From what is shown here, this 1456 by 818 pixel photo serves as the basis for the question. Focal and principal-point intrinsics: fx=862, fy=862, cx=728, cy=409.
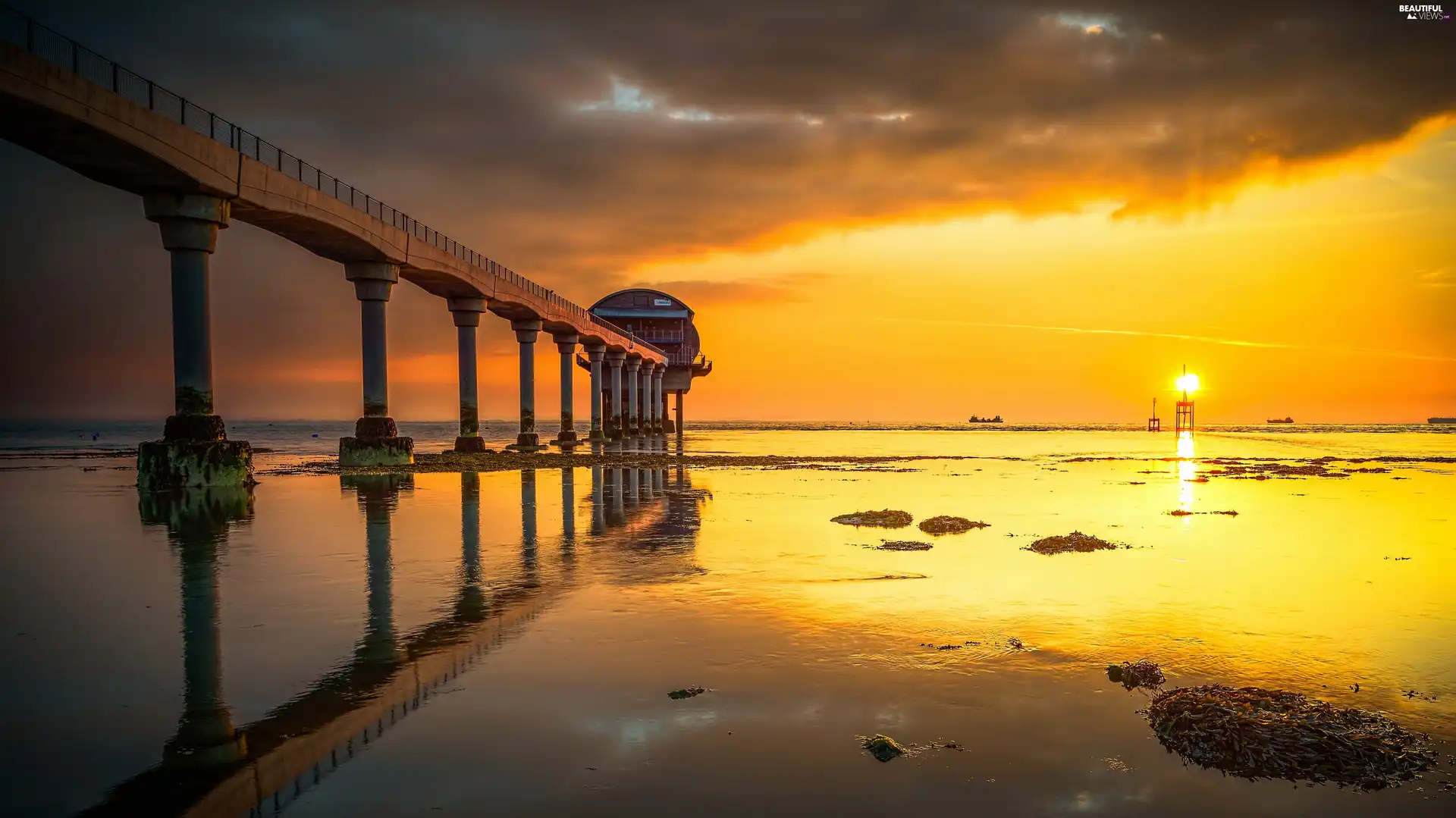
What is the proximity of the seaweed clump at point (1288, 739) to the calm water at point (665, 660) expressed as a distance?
0.17 meters

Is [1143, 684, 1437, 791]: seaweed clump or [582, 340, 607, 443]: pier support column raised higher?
[582, 340, 607, 443]: pier support column

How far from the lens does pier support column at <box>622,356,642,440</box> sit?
83.4 m

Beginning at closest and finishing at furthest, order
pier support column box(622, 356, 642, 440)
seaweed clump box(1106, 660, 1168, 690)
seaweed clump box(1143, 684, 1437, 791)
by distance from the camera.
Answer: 1. seaweed clump box(1143, 684, 1437, 791)
2. seaweed clump box(1106, 660, 1168, 690)
3. pier support column box(622, 356, 642, 440)

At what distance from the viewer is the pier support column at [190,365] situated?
23719 mm

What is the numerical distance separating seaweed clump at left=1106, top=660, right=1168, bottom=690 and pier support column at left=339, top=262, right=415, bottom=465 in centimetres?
3140

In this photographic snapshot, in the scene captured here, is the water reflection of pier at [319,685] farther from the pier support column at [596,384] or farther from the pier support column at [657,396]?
the pier support column at [657,396]

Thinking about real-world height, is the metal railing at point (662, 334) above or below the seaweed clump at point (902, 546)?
above

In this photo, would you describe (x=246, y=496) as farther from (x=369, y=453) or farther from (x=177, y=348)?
(x=369, y=453)

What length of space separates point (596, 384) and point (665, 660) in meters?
64.5

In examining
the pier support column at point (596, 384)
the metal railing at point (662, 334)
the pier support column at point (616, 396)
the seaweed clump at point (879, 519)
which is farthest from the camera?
the metal railing at point (662, 334)

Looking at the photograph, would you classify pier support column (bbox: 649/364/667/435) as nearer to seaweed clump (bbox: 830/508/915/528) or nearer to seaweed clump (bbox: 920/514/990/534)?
seaweed clump (bbox: 830/508/915/528)

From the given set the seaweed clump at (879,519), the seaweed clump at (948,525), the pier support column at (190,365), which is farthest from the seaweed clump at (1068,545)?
the pier support column at (190,365)

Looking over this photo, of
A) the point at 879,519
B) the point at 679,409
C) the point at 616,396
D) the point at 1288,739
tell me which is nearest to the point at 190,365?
→ the point at 879,519

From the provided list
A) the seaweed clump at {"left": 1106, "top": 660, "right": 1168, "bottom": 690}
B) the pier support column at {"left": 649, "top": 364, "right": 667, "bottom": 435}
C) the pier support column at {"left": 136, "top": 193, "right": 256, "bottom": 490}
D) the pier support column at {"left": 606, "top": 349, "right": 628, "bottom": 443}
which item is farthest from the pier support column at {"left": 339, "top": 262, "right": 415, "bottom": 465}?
the pier support column at {"left": 649, "top": 364, "right": 667, "bottom": 435}
